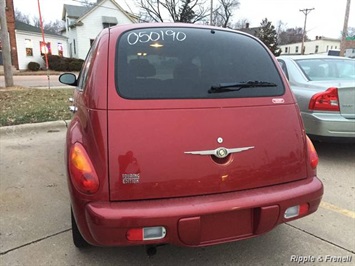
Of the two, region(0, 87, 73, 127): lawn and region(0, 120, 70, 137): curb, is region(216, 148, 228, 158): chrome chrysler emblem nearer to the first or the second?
region(0, 120, 70, 137): curb

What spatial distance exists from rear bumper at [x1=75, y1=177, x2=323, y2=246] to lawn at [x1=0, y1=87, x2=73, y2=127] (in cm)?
499

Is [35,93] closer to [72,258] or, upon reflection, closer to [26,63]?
[72,258]

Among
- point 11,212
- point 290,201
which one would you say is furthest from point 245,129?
point 11,212

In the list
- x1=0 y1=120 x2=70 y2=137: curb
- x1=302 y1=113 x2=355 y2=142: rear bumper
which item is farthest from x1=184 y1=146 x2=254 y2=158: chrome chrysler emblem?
x1=0 y1=120 x2=70 y2=137: curb

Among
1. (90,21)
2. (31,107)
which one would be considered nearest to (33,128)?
(31,107)

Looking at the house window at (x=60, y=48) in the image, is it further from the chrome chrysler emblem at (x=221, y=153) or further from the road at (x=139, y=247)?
the chrome chrysler emblem at (x=221, y=153)

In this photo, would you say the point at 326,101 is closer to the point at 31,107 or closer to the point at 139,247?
the point at 139,247

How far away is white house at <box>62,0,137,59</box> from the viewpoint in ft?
124

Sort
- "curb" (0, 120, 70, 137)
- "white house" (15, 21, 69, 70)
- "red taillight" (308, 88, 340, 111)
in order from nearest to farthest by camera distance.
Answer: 1. "red taillight" (308, 88, 340, 111)
2. "curb" (0, 120, 70, 137)
3. "white house" (15, 21, 69, 70)

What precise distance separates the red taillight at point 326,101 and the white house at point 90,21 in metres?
36.3

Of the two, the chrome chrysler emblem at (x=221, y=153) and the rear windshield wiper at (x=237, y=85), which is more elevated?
the rear windshield wiper at (x=237, y=85)

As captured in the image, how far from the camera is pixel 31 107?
24.9ft

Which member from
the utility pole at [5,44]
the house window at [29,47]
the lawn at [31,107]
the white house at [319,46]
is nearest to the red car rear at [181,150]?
the lawn at [31,107]

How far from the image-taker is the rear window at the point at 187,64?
2166 mm
